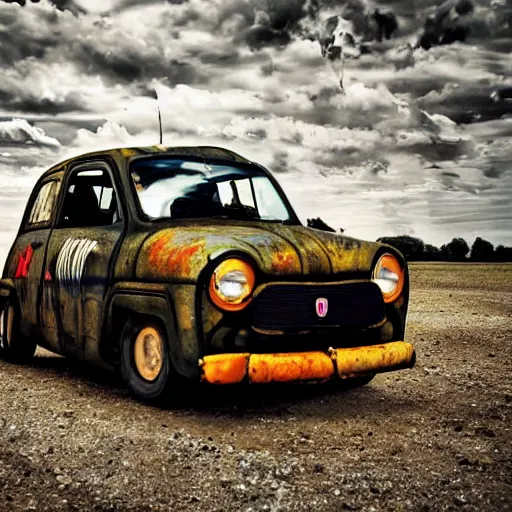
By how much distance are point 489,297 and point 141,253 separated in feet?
39.1

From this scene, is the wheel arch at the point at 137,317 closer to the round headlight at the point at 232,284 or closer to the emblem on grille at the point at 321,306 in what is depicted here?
the round headlight at the point at 232,284

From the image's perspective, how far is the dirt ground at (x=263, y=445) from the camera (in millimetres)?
3611

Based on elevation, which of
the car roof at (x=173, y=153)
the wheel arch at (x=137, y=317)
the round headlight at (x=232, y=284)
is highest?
the car roof at (x=173, y=153)

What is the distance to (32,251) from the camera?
7020mm

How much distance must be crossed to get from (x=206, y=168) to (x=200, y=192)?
1.08 ft

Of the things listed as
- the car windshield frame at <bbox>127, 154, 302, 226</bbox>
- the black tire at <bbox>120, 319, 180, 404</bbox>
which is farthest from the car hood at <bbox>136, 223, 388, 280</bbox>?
the black tire at <bbox>120, 319, 180, 404</bbox>

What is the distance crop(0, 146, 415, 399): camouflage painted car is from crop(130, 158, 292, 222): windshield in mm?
11

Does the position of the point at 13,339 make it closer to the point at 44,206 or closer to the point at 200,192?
the point at 44,206

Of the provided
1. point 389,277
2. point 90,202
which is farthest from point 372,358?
point 90,202

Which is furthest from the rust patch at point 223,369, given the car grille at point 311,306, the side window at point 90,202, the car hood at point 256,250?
the side window at point 90,202

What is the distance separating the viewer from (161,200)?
18.5 ft

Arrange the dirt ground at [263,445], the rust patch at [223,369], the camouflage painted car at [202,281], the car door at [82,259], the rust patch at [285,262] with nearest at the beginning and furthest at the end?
the dirt ground at [263,445], the rust patch at [223,369], the camouflage painted car at [202,281], the rust patch at [285,262], the car door at [82,259]

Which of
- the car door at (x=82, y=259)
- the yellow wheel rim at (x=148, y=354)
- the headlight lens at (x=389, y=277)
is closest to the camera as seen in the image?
the yellow wheel rim at (x=148, y=354)

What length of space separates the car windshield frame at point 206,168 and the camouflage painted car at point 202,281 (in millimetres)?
12
